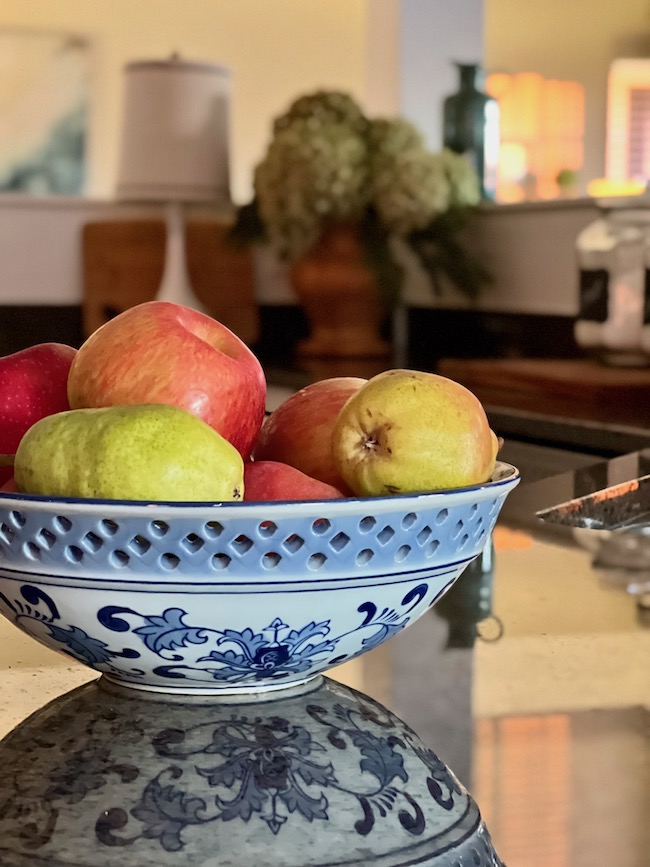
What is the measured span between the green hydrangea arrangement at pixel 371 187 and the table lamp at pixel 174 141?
13.3 inches

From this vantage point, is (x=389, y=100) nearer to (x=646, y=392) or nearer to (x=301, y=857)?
(x=646, y=392)

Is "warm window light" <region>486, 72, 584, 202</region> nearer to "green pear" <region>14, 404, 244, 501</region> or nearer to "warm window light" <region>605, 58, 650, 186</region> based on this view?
"warm window light" <region>605, 58, 650, 186</region>

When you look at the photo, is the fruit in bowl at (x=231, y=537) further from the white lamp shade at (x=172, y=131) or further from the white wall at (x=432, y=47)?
the white lamp shade at (x=172, y=131)

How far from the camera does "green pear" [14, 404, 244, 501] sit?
0.46m

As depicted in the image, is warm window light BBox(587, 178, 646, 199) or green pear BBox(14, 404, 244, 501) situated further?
warm window light BBox(587, 178, 646, 199)

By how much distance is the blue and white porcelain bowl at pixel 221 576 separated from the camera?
1.47 feet

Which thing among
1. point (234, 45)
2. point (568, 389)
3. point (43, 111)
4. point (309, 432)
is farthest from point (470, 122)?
point (309, 432)

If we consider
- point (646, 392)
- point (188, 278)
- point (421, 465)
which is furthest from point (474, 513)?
point (188, 278)

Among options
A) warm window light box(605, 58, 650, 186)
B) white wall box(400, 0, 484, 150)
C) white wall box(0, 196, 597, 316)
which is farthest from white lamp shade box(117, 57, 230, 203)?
warm window light box(605, 58, 650, 186)

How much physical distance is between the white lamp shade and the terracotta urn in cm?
42

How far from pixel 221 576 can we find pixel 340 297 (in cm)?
250

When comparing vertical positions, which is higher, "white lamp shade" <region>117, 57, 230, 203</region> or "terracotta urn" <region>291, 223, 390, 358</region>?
"white lamp shade" <region>117, 57, 230, 203</region>

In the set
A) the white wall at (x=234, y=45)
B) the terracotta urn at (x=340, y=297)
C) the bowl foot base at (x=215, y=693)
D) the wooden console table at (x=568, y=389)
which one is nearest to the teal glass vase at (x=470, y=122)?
the terracotta urn at (x=340, y=297)

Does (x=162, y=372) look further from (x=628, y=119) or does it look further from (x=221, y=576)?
(x=628, y=119)
